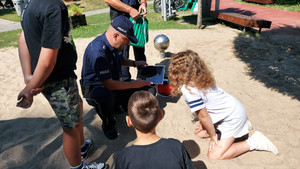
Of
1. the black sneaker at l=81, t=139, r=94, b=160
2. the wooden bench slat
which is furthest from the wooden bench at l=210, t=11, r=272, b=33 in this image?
the black sneaker at l=81, t=139, r=94, b=160

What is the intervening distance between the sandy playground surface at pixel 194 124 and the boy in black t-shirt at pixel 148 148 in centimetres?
108

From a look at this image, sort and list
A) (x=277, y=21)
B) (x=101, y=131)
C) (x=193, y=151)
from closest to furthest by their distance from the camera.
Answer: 1. (x=193, y=151)
2. (x=101, y=131)
3. (x=277, y=21)

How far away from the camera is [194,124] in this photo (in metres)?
2.94

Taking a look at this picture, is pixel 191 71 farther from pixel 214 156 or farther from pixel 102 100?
pixel 102 100

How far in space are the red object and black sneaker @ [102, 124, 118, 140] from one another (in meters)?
1.12

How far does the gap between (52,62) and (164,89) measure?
2.31 metres

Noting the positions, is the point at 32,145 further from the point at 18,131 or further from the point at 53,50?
the point at 53,50

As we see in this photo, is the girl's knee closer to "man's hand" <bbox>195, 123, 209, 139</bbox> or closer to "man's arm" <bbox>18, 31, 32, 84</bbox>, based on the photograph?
"man's hand" <bbox>195, 123, 209, 139</bbox>

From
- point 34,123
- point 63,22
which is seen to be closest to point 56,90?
point 63,22

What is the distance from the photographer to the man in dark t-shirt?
4.42ft

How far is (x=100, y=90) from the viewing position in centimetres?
257

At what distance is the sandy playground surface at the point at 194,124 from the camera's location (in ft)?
7.92

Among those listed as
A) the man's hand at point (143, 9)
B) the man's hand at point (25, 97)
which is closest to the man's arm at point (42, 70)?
the man's hand at point (25, 97)

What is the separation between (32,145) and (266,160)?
2.78 m
